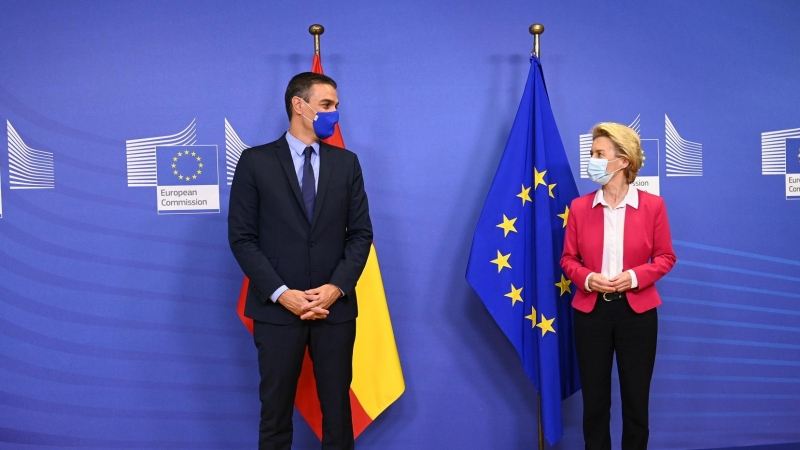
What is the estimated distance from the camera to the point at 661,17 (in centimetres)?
337

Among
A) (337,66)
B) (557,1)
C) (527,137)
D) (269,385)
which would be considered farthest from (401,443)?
(557,1)

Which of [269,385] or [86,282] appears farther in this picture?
[86,282]

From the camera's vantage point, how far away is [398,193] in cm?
324

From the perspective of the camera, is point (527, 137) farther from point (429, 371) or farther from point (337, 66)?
point (429, 371)

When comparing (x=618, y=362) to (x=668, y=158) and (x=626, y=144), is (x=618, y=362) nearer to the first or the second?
(x=626, y=144)

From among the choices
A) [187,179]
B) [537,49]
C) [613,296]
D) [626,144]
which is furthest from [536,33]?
[187,179]

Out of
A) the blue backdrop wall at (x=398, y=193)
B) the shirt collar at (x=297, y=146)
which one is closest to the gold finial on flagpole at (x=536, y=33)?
the blue backdrop wall at (x=398, y=193)

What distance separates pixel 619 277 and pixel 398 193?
3.83ft

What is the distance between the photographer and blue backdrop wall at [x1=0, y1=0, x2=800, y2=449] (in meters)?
3.08

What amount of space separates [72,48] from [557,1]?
7.87 ft

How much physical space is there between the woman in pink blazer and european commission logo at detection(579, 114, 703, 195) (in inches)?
28.5

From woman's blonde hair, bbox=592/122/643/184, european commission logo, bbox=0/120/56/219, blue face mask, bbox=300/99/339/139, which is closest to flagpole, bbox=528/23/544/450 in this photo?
woman's blonde hair, bbox=592/122/643/184

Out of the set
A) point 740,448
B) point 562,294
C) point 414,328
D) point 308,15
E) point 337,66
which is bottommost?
point 740,448

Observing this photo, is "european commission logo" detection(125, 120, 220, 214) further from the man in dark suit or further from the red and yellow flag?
the man in dark suit
